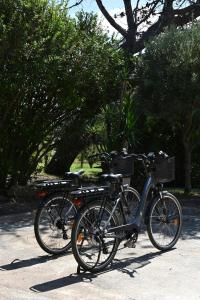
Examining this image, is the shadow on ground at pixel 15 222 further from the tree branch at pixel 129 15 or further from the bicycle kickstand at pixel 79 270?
the tree branch at pixel 129 15

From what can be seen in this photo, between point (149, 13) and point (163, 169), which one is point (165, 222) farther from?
point (149, 13)

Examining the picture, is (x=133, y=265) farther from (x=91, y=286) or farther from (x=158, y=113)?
(x=158, y=113)

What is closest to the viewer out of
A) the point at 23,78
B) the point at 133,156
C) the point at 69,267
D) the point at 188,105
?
the point at 69,267

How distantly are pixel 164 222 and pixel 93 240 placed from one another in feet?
4.40

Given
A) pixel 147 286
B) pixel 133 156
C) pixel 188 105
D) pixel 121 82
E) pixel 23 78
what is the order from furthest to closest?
pixel 121 82, pixel 188 105, pixel 23 78, pixel 133 156, pixel 147 286

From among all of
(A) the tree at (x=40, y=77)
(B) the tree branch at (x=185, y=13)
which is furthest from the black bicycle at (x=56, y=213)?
(B) the tree branch at (x=185, y=13)

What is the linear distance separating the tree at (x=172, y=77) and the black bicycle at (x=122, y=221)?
10.9 ft

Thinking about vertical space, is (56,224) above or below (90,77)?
below

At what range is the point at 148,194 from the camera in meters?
6.64

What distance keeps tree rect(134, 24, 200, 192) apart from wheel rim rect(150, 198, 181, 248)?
133 inches

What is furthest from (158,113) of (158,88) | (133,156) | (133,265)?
(133,265)

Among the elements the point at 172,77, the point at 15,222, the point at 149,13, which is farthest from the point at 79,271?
the point at 149,13

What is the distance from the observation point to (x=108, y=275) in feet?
18.6

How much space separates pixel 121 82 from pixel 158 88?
130cm
